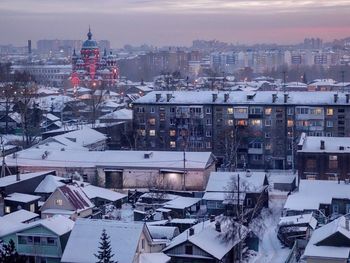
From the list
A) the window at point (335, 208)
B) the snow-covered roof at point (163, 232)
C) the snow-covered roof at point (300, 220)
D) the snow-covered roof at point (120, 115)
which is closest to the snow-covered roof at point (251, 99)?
the snow-covered roof at point (120, 115)

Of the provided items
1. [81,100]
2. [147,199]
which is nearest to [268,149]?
[147,199]

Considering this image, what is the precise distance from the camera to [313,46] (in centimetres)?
16700

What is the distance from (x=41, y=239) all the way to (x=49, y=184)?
5.46 m

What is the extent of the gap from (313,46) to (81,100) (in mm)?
132241

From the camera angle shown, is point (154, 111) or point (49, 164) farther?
point (154, 111)

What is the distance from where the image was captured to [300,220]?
1555 cm

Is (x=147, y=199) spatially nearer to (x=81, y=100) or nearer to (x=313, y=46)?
(x=81, y=100)

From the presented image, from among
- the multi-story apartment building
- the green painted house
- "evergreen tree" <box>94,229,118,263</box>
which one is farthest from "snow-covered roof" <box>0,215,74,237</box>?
the multi-story apartment building

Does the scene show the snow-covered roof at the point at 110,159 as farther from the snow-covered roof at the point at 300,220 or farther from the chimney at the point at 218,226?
the chimney at the point at 218,226

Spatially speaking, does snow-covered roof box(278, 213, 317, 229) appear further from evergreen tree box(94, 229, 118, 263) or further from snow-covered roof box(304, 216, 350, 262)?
evergreen tree box(94, 229, 118, 263)

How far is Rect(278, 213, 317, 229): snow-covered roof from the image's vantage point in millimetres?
15383

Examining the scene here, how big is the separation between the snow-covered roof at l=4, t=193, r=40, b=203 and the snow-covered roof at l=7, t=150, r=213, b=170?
4.09 m

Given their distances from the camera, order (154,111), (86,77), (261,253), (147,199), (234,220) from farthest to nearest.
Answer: (86,77), (154,111), (147,199), (261,253), (234,220)

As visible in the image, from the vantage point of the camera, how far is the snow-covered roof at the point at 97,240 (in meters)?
12.2
